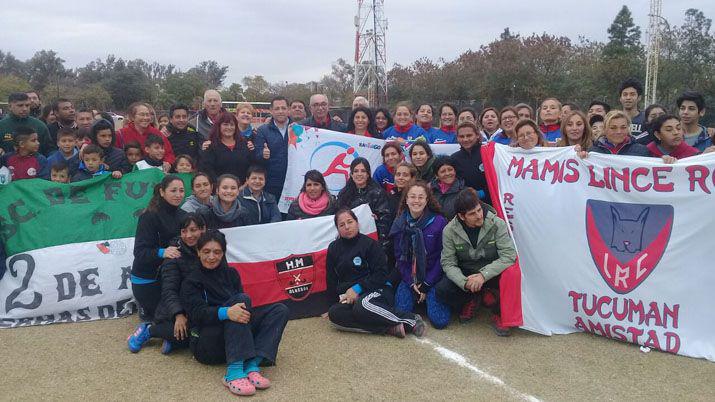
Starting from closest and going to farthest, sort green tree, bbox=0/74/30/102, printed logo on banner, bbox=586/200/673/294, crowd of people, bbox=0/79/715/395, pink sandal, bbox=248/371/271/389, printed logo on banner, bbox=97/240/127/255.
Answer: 1. pink sandal, bbox=248/371/271/389
2. crowd of people, bbox=0/79/715/395
3. printed logo on banner, bbox=586/200/673/294
4. printed logo on banner, bbox=97/240/127/255
5. green tree, bbox=0/74/30/102

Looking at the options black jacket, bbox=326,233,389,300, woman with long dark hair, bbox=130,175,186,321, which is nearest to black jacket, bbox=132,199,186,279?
woman with long dark hair, bbox=130,175,186,321

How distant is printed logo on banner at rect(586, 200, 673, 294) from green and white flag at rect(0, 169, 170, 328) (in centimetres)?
462

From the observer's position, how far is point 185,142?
682 cm

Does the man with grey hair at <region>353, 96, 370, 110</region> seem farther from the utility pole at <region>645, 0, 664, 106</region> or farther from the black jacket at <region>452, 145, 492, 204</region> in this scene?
the utility pole at <region>645, 0, 664, 106</region>

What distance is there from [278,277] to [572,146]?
315 cm

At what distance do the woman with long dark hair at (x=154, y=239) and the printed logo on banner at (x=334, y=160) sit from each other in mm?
2222

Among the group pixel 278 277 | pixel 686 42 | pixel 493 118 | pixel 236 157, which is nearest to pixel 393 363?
pixel 278 277

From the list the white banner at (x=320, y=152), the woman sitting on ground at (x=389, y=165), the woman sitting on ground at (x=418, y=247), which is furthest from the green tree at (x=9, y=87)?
the woman sitting on ground at (x=418, y=247)

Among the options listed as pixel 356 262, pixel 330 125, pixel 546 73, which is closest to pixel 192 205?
pixel 356 262

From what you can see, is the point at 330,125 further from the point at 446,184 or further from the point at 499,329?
the point at 499,329

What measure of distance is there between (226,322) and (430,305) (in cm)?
197

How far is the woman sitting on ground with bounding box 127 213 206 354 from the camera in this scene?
425 cm

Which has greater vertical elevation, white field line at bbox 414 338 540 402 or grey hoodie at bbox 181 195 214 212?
grey hoodie at bbox 181 195 214 212

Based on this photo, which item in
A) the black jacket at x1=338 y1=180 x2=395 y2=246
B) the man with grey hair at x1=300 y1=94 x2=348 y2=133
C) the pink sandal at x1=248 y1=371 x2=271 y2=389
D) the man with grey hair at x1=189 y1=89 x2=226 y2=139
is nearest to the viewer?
the pink sandal at x1=248 y1=371 x2=271 y2=389
